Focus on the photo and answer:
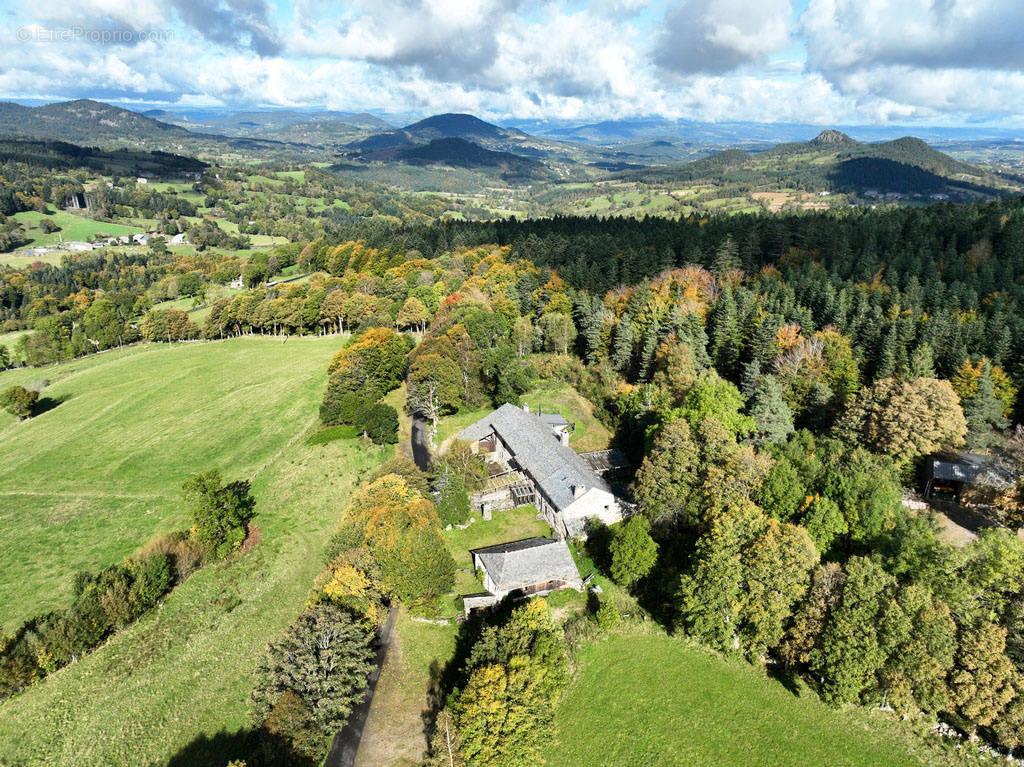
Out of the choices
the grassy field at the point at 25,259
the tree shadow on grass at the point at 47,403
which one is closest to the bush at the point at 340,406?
the tree shadow on grass at the point at 47,403

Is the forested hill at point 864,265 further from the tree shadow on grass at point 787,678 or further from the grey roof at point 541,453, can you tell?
the tree shadow on grass at point 787,678

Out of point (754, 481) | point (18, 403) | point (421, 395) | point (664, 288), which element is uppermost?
point (664, 288)

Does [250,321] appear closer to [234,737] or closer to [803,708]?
[234,737]

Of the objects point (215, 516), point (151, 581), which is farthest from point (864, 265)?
point (151, 581)

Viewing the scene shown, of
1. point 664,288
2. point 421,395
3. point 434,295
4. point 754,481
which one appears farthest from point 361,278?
point 754,481

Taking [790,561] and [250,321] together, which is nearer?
[790,561]

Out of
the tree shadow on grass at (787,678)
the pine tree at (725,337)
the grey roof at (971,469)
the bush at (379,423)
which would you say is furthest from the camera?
the pine tree at (725,337)

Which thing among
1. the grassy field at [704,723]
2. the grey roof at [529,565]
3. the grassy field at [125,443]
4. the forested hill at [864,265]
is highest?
the forested hill at [864,265]
